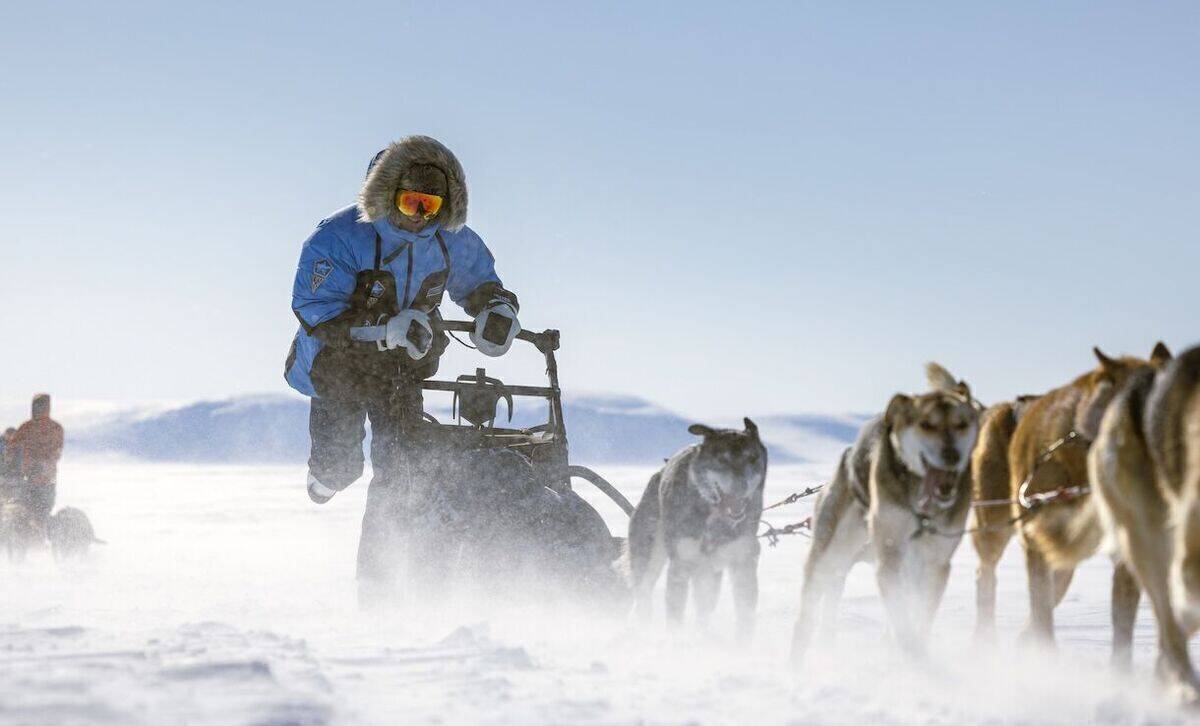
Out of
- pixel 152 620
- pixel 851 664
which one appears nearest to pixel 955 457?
pixel 851 664

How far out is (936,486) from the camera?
3844mm

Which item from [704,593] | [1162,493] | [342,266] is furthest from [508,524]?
[1162,493]

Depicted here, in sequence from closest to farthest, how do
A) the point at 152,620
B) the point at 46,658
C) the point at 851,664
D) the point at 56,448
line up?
the point at 46,658
the point at 851,664
the point at 152,620
the point at 56,448

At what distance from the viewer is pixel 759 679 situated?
3.72 m

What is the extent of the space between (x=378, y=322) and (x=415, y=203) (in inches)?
26.2

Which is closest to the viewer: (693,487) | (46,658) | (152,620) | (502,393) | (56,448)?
(46,658)

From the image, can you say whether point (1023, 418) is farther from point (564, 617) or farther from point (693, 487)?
point (564, 617)

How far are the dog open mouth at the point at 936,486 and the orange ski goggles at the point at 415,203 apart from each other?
119 inches

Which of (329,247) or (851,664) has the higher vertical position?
(329,247)

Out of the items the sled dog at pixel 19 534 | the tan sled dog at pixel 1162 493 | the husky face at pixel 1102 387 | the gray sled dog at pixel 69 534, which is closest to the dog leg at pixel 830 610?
the husky face at pixel 1102 387

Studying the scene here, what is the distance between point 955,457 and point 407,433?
2957 millimetres

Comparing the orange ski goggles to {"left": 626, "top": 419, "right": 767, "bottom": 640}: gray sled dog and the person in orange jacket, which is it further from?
the person in orange jacket

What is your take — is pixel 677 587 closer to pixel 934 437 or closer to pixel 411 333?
pixel 934 437

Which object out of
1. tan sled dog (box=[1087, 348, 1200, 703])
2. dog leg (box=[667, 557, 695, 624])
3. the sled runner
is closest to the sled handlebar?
the sled runner
